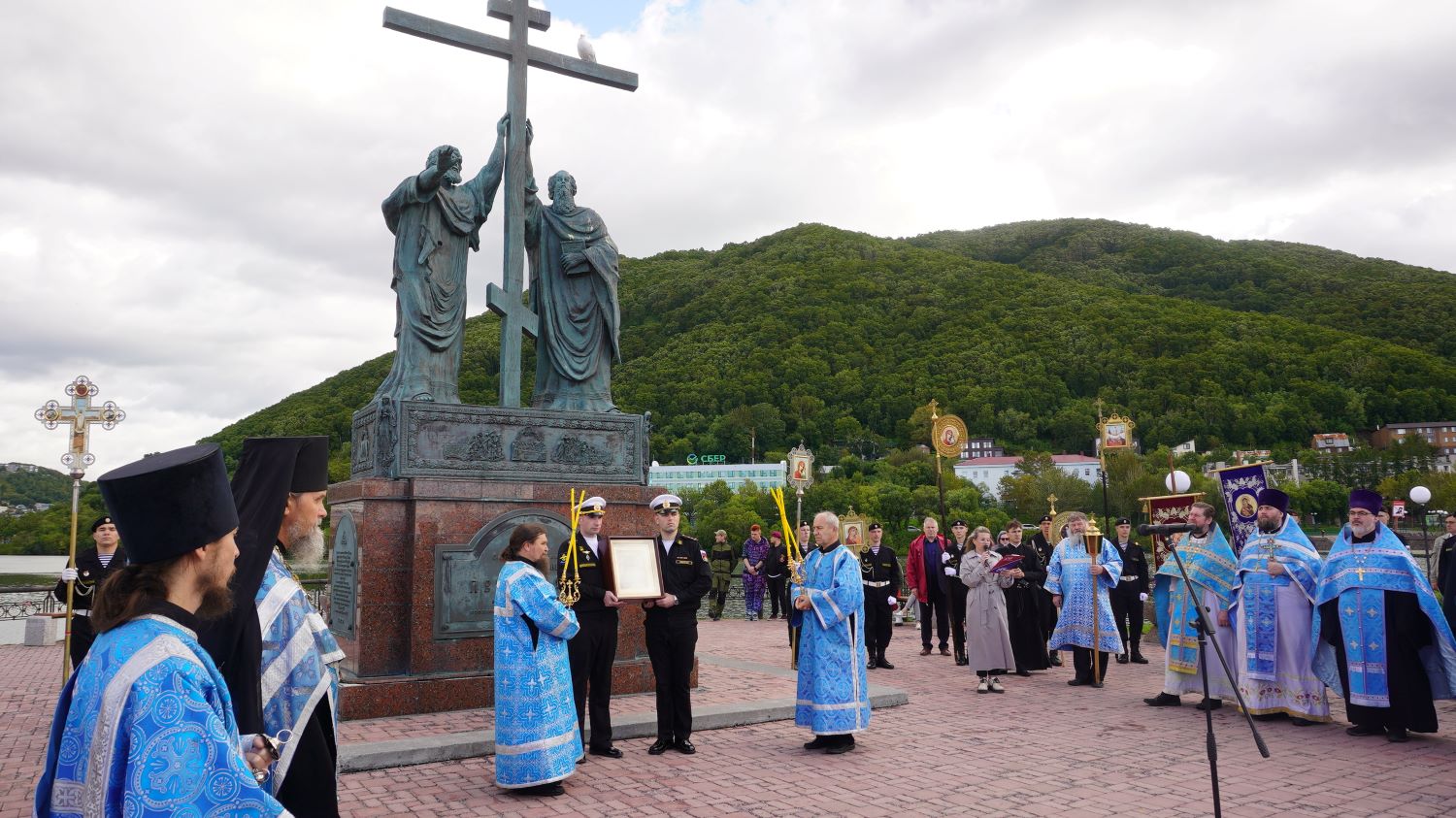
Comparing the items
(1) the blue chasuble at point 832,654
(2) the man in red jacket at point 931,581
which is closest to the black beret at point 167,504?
(1) the blue chasuble at point 832,654

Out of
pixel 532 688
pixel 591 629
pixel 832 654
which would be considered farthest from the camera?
pixel 832 654

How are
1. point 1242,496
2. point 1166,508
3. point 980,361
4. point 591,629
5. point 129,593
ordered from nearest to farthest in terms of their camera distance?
point 129,593 → point 591,629 → point 1242,496 → point 1166,508 → point 980,361

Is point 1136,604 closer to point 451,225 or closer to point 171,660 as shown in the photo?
point 451,225

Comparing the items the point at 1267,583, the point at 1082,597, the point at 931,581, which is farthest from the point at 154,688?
the point at 931,581

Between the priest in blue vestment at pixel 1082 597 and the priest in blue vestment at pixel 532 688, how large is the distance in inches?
268

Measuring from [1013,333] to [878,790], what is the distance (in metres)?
91.7

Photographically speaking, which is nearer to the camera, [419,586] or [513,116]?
[419,586]

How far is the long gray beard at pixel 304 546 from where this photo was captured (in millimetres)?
3525

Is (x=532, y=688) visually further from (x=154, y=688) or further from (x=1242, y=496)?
(x=1242, y=496)

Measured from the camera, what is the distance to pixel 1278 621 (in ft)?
27.9

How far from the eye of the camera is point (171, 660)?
6.39 ft

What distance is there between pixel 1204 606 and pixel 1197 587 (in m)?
0.28

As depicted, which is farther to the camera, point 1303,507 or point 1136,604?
point 1303,507

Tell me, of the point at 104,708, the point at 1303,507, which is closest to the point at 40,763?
the point at 104,708
